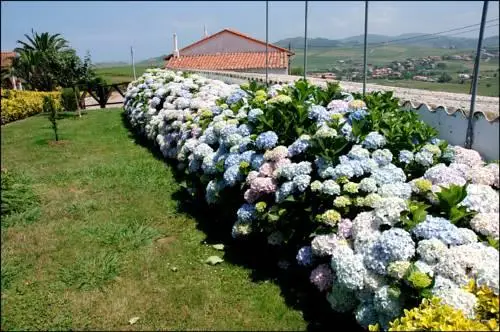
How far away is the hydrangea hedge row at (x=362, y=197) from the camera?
2891 mm

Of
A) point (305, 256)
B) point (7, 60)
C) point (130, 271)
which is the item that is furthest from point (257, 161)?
point (7, 60)

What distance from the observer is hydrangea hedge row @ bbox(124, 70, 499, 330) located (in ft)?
9.48

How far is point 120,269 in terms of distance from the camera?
4.32 m

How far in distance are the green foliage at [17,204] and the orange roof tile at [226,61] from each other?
53.6 ft

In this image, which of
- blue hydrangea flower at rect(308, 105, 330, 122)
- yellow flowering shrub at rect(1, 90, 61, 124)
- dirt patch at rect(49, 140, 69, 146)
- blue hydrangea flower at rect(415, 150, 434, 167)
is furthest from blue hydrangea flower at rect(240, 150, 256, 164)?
yellow flowering shrub at rect(1, 90, 61, 124)

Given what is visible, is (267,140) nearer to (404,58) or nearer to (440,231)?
(404,58)

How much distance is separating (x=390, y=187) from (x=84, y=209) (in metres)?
4.25

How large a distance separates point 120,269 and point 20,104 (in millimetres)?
14006

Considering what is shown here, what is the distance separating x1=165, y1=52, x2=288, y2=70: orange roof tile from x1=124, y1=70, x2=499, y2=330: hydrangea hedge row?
16551 millimetres

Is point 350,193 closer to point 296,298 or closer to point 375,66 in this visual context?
point 296,298

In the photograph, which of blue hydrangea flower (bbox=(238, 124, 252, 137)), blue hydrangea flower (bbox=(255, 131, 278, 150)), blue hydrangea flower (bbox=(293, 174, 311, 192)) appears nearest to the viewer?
blue hydrangea flower (bbox=(293, 174, 311, 192))

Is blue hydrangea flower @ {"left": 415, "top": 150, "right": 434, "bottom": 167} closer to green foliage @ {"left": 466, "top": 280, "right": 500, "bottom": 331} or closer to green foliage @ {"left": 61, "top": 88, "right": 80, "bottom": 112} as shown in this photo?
green foliage @ {"left": 466, "top": 280, "right": 500, "bottom": 331}

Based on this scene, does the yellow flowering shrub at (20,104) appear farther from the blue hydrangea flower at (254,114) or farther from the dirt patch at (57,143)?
the blue hydrangea flower at (254,114)

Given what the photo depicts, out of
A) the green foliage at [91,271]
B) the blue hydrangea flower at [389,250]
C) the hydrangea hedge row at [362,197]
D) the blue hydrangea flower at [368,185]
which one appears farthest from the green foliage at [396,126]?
the green foliage at [91,271]
